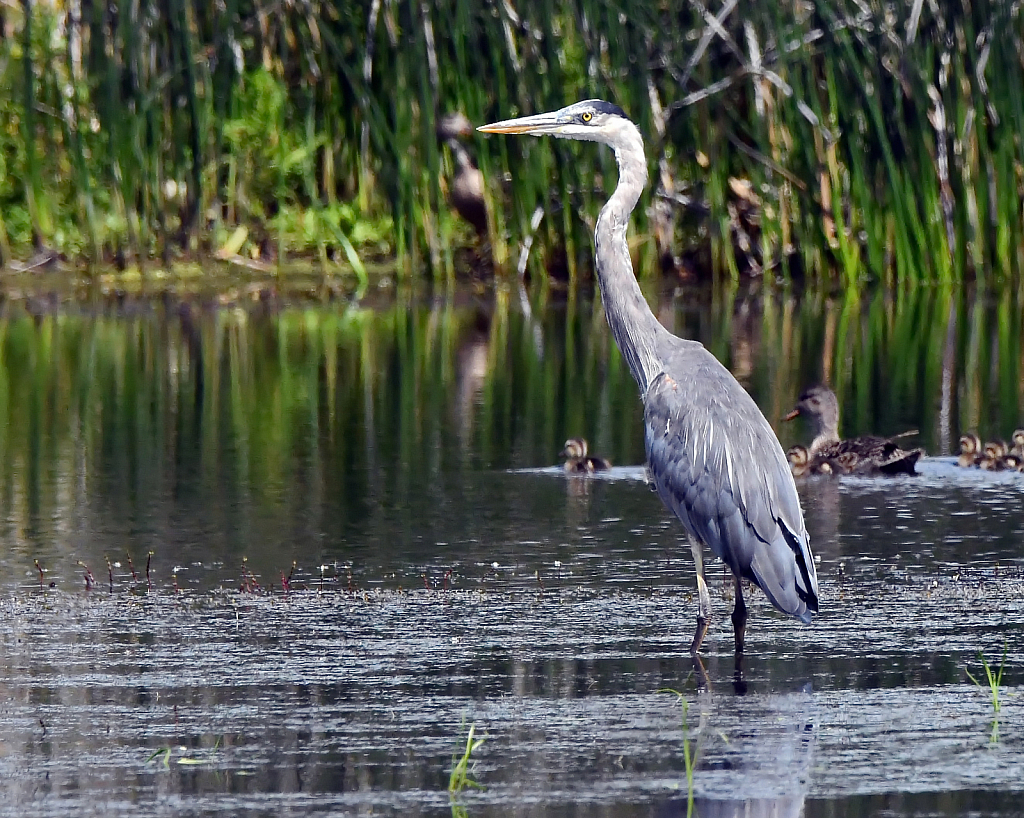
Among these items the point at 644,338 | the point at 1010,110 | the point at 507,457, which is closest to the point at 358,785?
the point at 644,338

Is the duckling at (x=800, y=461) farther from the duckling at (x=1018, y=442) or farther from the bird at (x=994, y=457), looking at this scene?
the duckling at (x=1018, y=442)

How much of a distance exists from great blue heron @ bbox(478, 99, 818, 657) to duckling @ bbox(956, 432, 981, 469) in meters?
3.50

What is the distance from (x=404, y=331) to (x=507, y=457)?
6921 mm

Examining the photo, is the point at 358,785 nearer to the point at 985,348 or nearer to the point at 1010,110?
the point at 985,348

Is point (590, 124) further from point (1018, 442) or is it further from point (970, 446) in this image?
point (1018, 442)

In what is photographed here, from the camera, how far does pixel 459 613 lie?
289 inches

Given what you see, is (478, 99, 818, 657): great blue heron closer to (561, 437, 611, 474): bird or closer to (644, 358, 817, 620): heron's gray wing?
(644, 358, 817, 620): heron's gray wing

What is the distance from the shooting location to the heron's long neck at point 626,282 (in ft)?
25.2

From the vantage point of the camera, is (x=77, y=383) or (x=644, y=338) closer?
(x=644, y=338)

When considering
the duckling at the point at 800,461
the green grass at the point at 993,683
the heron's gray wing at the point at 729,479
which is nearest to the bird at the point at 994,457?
the duckling at the point at 800,461

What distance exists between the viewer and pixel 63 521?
963 centimetres

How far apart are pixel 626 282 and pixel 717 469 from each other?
1.30 meters

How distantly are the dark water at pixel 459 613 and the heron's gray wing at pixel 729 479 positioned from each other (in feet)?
1.01

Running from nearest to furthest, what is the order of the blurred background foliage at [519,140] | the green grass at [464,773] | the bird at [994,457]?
the green grass at [464,773] → the bird at [994,457] → the blurred background foliage at [519,140]
